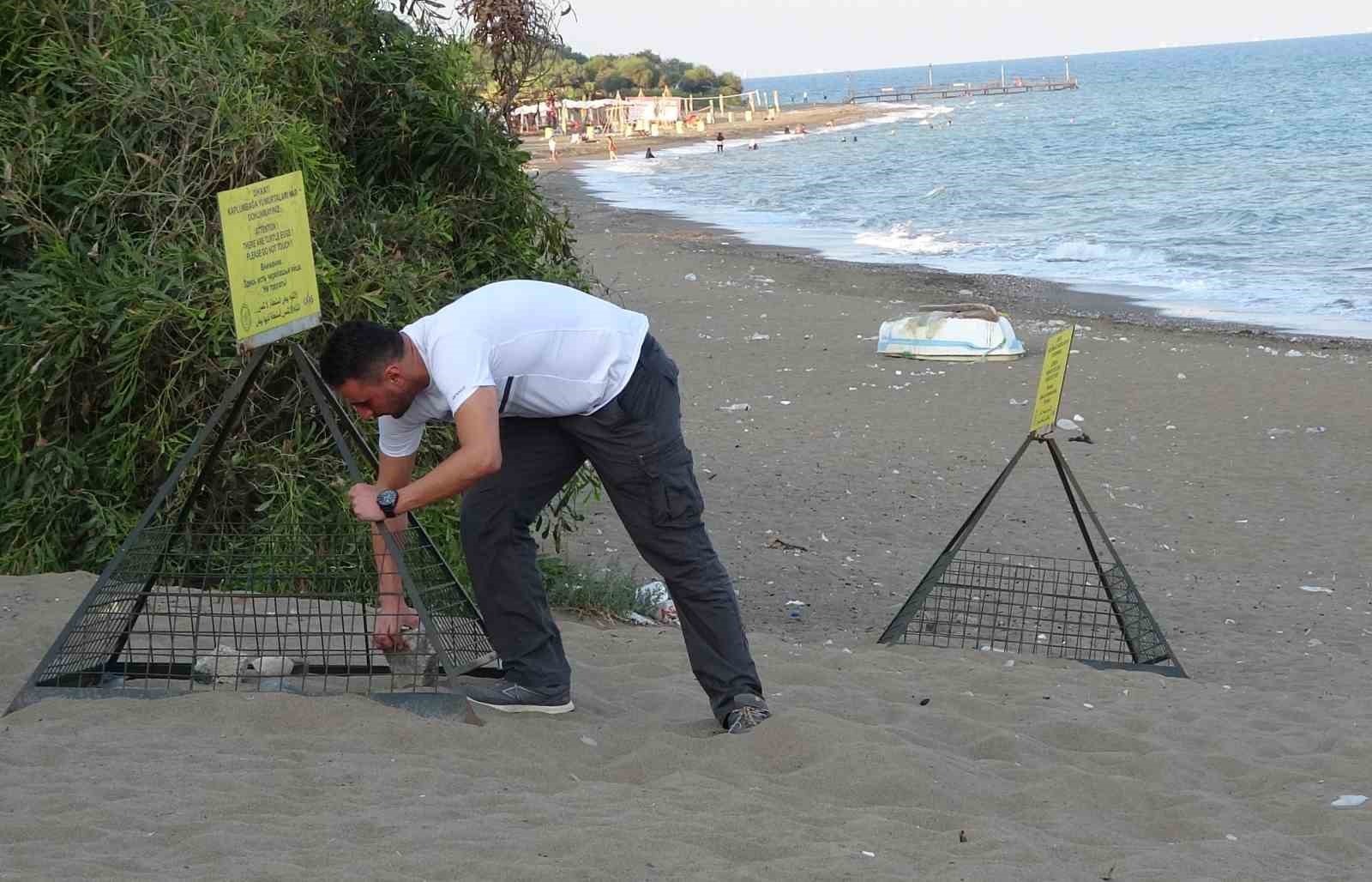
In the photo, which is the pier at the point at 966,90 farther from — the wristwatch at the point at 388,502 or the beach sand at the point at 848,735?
the wristwatch at the point at 388,502

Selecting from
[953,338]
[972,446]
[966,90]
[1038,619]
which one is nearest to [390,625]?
[1038,619]

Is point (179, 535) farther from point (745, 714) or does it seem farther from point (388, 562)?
point (745, 714)

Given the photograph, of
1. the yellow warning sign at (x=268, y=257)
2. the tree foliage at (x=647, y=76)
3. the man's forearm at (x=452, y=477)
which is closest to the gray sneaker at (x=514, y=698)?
the man's forearm at (x=452, y=477)

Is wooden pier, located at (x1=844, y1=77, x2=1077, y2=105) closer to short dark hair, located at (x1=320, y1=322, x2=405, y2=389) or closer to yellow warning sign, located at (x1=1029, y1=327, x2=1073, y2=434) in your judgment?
yellow warning sign, located at (x1=1029, y1=327, x2=1073, y2=434)

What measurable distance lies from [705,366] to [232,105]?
7.85 metres

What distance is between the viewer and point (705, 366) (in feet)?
43.7

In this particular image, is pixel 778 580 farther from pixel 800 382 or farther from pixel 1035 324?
pixel 1035 324

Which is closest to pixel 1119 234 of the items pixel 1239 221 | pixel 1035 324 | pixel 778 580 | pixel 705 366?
pixel 1239 221

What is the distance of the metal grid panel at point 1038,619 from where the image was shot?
6.07 meters

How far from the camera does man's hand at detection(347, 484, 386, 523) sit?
3891 millimetres

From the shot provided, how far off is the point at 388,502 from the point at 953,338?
1045cm

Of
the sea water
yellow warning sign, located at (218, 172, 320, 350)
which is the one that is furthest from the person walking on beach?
the sea water

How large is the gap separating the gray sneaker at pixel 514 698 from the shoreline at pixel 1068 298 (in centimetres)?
1023

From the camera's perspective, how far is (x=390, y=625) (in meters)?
4.55
